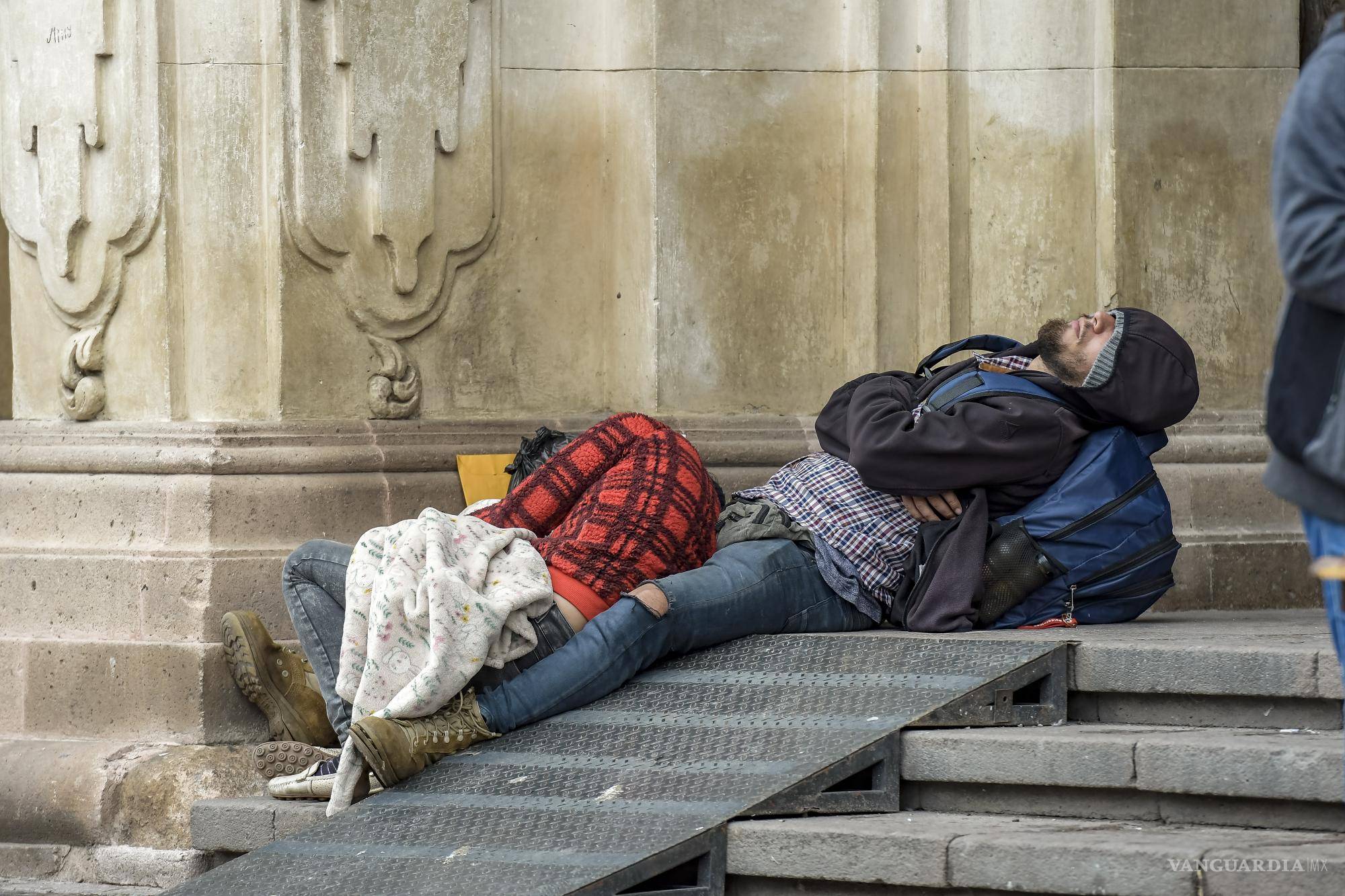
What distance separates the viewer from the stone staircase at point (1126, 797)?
10.4 ft

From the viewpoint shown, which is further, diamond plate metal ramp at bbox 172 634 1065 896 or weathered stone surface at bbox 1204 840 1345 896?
diamond plate metal ramp at bbox 172 634 1065 896

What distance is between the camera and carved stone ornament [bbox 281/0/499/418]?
516 cm

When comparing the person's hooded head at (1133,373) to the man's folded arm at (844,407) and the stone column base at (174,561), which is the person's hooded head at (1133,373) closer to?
the man's folded arm at (844,407)

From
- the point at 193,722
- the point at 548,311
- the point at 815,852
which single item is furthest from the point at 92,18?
the point at 815,852

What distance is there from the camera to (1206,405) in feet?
18.6

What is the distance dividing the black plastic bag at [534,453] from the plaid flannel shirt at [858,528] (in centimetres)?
85

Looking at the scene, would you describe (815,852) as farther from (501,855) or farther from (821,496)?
(821,496)

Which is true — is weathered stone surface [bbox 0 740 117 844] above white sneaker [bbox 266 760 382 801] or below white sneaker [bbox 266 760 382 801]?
below

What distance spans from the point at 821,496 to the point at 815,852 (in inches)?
53.6

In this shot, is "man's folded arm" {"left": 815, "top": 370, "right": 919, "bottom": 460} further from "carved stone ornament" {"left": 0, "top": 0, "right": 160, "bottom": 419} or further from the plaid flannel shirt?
"carved stone ornament" {"left": 0, "top": 0, "right": 160, "bottom": 419}

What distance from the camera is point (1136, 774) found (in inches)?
140

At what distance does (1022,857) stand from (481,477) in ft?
8.21

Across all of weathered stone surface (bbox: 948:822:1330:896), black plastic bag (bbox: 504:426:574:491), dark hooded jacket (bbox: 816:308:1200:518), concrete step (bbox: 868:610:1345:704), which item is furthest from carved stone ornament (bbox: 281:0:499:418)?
weathered stone surface (bbox: 948:822:1330:896)

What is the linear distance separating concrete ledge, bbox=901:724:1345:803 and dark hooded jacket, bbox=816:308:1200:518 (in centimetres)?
80
